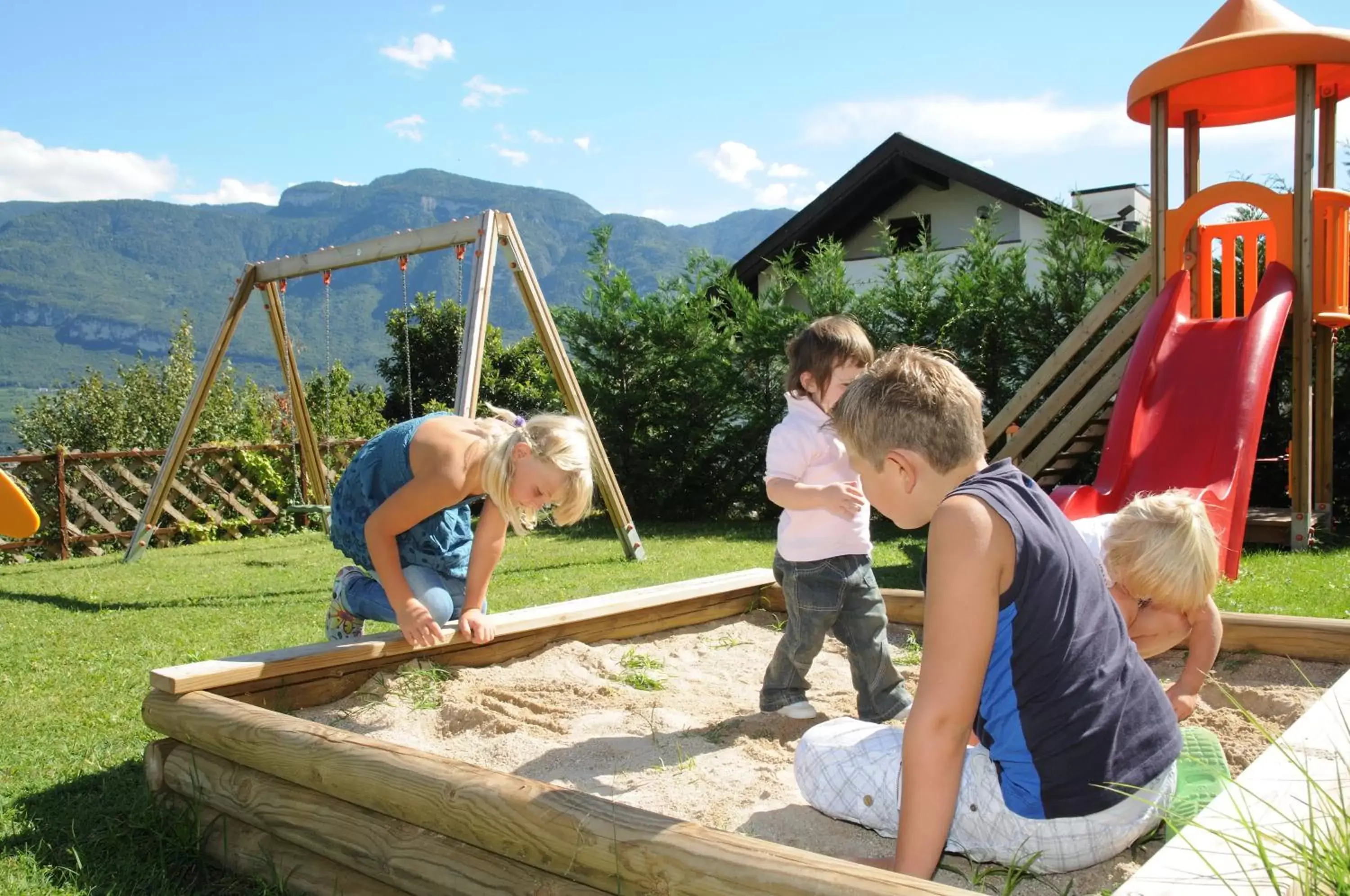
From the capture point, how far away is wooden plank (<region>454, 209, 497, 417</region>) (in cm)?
592

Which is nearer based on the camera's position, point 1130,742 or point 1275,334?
point 1130,742

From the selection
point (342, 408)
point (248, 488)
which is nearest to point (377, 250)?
point (248, 488)

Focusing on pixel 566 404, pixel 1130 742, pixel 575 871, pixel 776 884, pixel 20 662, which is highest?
pixel 566 404

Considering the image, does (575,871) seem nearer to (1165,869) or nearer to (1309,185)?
(1165,869)

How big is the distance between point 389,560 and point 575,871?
159cm

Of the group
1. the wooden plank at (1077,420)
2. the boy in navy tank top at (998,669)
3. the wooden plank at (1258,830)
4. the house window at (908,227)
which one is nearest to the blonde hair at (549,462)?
the boy in navy tank top at (998,669)

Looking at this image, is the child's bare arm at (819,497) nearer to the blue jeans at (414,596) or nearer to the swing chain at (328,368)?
the blue jeans at (414,596)

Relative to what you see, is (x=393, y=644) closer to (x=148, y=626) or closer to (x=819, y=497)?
(x=819, y=497)

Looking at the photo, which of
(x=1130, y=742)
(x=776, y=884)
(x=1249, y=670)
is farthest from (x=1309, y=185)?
(x=776, y=884)

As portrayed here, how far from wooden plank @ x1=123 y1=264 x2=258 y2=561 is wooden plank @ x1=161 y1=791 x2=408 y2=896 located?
19.7ft

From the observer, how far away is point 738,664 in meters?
3.88

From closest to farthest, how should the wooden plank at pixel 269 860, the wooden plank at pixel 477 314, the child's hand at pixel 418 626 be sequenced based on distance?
the wooden plank at pixel 269 860, the child's hand at pixel 418 626, the wooden plank at pixel 477 314

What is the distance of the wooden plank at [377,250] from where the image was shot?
6.55 m

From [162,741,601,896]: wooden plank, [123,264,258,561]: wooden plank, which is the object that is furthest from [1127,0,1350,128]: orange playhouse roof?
[162,741,601,896]: wooden plank
